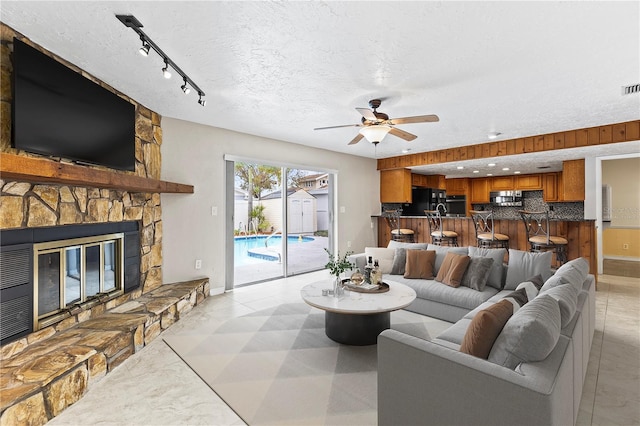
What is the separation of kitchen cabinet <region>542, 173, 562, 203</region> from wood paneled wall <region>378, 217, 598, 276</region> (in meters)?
2.82

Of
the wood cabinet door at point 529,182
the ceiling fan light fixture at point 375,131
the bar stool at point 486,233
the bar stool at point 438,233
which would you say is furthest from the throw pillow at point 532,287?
the wood cabinet door at point 529,182

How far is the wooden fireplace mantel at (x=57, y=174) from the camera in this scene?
1.79 meters

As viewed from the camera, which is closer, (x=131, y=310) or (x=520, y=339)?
(x=520, y=339)

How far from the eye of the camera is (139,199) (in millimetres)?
3621

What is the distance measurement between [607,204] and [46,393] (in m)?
9.04

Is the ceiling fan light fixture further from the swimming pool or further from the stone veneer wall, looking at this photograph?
the swimming pool

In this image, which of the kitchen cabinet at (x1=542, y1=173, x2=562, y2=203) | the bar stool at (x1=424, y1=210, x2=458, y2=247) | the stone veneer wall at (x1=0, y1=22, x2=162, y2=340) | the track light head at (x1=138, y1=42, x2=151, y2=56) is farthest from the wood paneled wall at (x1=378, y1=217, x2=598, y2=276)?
the track light head at (x1=138, y1=42, x2=151, y2=56)

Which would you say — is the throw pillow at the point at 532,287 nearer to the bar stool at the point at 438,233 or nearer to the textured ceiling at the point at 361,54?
the textured ceiling at the point at 361,54

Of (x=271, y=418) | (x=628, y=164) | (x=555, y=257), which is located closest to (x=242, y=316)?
(x=271, y=418)

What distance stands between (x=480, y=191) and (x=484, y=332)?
849 cm

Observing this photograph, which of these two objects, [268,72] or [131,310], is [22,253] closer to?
[131,310]

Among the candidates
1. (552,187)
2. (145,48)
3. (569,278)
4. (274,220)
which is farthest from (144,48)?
(552,187)

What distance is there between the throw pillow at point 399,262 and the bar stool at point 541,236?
2098mm

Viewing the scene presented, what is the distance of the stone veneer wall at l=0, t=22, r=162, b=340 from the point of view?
2.13m
